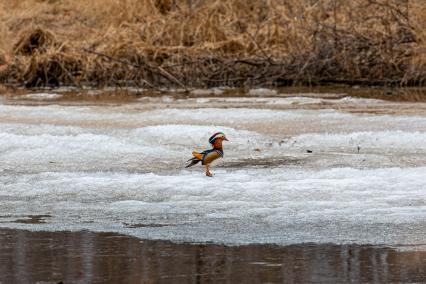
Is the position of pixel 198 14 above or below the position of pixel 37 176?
above

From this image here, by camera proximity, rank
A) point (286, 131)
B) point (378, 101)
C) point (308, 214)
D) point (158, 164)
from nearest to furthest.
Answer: point (308, 214)
point (158, 164)
point (286, 131)
point (378, 101)

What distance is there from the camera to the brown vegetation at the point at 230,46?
13.9m

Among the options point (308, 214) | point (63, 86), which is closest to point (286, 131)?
point (308, 214)

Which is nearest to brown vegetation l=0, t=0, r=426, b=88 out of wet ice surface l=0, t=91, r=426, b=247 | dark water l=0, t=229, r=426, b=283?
wet ice surface l=0, t=91, r=426, b=247

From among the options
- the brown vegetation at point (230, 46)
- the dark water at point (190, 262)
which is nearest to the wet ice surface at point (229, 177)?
the dark water at point (190, 262)

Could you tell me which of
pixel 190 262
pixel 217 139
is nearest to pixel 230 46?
pixel 217 139

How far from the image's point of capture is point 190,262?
14.7 feet

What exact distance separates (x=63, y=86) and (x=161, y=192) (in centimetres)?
960

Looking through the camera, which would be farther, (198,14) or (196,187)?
(198,14)

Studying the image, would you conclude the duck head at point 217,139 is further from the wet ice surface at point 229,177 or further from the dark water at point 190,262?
the dark water at point 190,262

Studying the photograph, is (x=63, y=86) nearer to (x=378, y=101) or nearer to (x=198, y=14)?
(x=198, y=14)

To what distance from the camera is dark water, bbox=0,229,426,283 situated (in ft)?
13.7

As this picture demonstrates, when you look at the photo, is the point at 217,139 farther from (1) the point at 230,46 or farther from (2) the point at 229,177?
(1) the point at 230,46

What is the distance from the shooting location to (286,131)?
30.8ft
